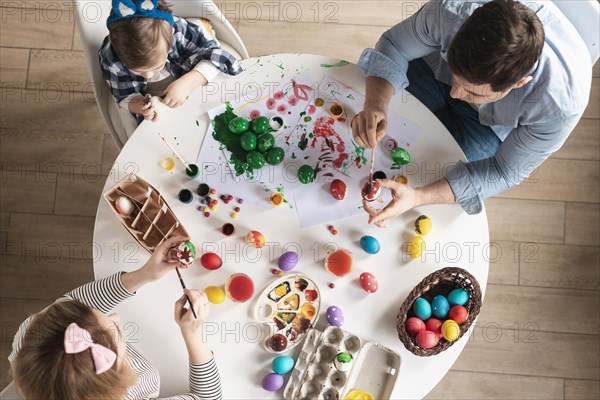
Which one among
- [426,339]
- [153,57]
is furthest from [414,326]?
[153,57]

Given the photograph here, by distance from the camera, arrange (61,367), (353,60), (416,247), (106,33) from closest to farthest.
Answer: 1. (61,367)
2. (416,247)
3. (106,33)
4. (353,60)

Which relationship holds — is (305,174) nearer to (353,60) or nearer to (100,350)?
(100,350)

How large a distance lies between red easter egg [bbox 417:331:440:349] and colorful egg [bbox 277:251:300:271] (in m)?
0.31

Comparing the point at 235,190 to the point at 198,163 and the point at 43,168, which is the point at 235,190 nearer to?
the point at 198,163

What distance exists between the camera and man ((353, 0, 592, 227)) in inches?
40.9

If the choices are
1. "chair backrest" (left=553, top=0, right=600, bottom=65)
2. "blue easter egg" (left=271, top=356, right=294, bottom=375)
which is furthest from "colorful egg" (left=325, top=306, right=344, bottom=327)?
"chair backrest" (left=553, top=0, right=600, bottom=65)

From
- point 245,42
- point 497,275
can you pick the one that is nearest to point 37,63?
point 245,42

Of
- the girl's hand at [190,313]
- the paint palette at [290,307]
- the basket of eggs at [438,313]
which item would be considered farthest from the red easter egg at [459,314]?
the girl's hand at [190,313]

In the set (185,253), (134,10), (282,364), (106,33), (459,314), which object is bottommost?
(282,364)

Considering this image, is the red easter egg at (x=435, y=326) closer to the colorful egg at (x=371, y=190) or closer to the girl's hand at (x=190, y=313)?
the colorful egg at (x=371, y=190)

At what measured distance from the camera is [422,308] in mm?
1243

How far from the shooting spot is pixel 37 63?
199 cm

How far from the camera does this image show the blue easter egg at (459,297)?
1.25 meters

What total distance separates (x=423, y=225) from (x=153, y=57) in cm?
72
